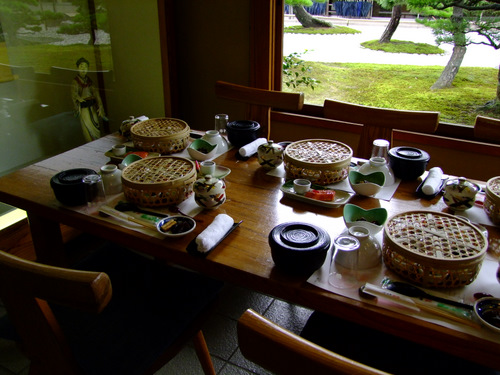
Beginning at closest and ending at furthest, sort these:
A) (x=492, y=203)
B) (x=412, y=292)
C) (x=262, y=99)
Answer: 1. (x=412, y=292)
2. (x=492, y=203)
3. (x=262, y=99)

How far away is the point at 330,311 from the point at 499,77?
187 centimetres

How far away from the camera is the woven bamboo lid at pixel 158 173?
1302mm

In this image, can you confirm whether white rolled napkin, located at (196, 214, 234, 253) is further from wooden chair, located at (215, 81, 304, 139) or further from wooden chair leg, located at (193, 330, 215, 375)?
wooden chair, located at (215, 81, 304, 139)

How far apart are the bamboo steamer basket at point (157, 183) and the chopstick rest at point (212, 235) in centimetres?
19

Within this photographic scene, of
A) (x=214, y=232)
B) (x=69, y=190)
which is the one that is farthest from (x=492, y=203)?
(x=69, y=190)

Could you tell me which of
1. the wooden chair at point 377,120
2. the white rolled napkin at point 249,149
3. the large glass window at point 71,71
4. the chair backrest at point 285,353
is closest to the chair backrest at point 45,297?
the chair backrest at point 285,353

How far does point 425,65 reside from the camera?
2.38 meters

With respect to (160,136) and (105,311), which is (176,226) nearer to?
(105,311)

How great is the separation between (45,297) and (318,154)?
1.00 m

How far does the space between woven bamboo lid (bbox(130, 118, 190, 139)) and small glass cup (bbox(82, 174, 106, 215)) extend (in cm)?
37

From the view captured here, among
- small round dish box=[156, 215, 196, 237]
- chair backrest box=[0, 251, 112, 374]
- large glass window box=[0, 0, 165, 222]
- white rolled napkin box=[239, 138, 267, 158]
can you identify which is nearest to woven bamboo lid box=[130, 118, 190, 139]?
white rolled napkin box=[239, 138, 267, 158]

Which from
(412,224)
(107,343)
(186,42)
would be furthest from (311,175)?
(186,42)

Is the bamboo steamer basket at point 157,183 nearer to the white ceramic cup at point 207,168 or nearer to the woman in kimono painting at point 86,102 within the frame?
the white ceramic cup at point 207,168

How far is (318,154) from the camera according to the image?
1.52m
